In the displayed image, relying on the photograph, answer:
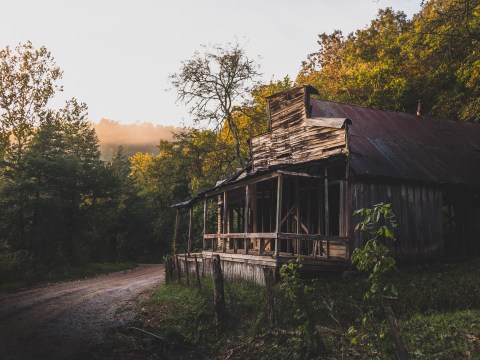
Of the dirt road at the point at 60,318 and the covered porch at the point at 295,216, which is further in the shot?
the covered porch at the point at 295,216

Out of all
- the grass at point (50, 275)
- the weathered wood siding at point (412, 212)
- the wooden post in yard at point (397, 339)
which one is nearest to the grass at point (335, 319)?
the wooden post in yard at point (397, 339)

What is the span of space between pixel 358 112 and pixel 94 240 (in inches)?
1175

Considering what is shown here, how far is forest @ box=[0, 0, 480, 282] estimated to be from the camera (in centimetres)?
2570

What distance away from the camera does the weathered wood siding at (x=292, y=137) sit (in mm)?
16609

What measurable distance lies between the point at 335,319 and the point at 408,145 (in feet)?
45.3

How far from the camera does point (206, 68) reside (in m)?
32.1

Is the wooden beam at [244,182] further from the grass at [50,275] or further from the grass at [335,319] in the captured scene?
the grass at [50,275]

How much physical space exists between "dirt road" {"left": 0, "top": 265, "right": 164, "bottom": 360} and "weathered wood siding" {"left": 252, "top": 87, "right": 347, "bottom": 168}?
9332mm

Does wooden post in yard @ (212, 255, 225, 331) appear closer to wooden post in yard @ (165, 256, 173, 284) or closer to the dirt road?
the dirt road

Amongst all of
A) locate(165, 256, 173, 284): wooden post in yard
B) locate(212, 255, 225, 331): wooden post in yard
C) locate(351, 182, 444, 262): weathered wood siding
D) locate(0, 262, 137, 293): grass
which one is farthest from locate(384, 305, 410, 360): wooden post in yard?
locate(0, 262, 137, 293): grass

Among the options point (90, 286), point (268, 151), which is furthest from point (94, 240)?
point (268, 151)

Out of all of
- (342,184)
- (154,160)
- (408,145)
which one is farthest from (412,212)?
(154,160)

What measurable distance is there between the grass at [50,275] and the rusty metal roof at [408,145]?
56.9 feet

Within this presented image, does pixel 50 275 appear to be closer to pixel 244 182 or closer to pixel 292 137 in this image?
pixel 244 182
